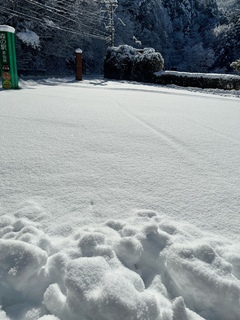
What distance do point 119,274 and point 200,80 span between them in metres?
11.1

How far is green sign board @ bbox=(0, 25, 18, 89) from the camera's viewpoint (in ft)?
18.2

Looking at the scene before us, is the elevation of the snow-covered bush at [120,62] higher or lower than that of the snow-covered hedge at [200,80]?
higher

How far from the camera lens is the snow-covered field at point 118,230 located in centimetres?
78

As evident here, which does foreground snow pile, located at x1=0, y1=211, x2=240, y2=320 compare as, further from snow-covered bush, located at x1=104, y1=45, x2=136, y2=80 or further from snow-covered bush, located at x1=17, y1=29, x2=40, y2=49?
snow-covered bush, located at x1=17, y1=29, x2=40, y2=49

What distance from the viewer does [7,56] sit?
18.7 feet

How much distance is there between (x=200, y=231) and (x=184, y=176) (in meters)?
0.58

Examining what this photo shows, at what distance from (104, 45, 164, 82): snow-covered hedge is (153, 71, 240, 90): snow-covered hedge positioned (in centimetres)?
72

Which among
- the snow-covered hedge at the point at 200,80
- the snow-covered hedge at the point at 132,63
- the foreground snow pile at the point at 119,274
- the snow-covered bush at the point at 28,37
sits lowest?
the foreground snow pile at the point at 119,274

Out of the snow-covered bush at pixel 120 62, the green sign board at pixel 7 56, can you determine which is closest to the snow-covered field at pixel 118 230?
the green sign board at pixel 7 56

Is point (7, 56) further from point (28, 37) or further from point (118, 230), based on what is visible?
point (28, 37)

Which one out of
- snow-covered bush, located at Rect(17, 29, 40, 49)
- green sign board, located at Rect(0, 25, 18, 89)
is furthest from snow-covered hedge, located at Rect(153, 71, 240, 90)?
green sign board, located at Rect(0, 25, 18, 89)

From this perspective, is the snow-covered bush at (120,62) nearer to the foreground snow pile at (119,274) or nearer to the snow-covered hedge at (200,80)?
the snow-covered hedge at (200,80)

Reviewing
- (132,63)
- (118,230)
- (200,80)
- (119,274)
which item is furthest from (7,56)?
(132,63)

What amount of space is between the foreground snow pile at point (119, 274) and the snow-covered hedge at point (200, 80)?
32.5 ft
